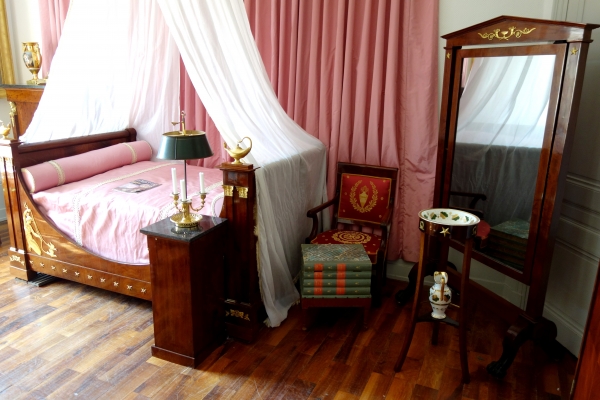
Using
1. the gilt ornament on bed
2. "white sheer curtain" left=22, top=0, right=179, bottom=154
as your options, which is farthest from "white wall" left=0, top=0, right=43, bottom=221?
"white sheer curtain" left=22, top=0, right=179, bottom=154

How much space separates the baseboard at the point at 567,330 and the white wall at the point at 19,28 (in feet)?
14.7

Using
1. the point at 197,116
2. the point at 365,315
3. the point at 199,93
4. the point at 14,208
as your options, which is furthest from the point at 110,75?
the point at 365,315

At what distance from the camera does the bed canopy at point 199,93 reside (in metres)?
2.51

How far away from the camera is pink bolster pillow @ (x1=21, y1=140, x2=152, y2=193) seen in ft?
9.50

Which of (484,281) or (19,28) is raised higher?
(19,28)

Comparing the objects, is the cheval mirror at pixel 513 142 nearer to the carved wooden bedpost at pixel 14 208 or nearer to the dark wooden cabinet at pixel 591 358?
the dark wooden cabinet at pixel 591 358

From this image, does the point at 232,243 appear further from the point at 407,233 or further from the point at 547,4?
the point at 547,4

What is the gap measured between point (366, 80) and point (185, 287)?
68.4 inches

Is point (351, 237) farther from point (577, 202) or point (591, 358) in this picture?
point (591, 358)

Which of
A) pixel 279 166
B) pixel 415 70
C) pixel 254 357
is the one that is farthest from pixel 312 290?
pixel 415 70

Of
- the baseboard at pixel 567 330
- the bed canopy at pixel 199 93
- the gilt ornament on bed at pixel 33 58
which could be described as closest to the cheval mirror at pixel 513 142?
the baseboard at pixel 567 330

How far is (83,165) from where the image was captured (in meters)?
3.16

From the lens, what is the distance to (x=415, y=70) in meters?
2.91

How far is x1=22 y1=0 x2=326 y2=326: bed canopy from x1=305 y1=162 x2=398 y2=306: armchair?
0.13 m
